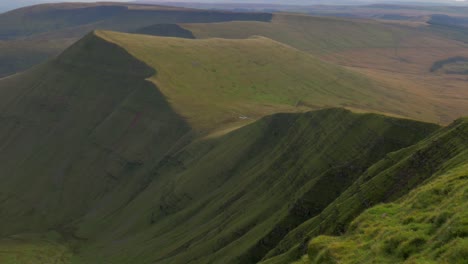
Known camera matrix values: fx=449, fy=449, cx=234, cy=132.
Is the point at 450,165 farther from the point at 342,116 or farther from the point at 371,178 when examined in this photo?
the point at 342,116

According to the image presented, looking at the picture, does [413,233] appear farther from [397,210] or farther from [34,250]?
[34,250]

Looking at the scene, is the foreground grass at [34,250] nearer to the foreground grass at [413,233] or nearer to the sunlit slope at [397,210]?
the sunlit slope at [397,210]

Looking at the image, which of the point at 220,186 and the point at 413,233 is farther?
the point at 220,186

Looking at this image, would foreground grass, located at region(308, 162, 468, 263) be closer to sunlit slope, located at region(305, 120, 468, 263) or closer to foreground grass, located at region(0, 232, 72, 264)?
sunlit slope, located at region(305, 120, 468, 263)

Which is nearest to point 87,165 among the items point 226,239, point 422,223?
point 226,239

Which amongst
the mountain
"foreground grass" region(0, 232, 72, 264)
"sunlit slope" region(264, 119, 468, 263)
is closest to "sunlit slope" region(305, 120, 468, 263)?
"sunlit slope" region(264, 119, 468, 263)

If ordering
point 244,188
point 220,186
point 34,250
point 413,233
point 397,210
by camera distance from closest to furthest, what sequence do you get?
point 413,233 → point 397,210 → point 244,188 → point 220,186 → point 34,250

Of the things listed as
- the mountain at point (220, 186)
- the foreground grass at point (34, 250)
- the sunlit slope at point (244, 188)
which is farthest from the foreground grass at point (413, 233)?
the foreground grass at point (34, 250)

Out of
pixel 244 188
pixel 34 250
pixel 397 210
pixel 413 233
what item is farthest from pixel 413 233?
pixel 34 250
